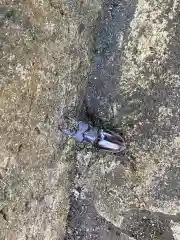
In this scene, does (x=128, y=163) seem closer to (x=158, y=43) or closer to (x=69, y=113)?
(x=69, y=113)

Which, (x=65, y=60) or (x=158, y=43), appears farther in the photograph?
(x=158, y=43)

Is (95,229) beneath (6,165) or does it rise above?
beneath

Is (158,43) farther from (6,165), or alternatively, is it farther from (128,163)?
(6,165)

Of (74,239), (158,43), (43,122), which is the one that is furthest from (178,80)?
(74,239)

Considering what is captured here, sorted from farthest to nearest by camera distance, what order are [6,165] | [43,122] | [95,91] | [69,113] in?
[95,91]
[69,113]
[43,122]
[6,165]

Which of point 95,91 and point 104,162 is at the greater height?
point 95,91

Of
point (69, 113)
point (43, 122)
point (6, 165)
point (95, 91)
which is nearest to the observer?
point (6, 165)

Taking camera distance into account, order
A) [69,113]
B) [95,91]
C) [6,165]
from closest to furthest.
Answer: [6,165]
[69,113]
[95,91]

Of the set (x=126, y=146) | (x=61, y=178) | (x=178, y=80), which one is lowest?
(x=61, y=178)

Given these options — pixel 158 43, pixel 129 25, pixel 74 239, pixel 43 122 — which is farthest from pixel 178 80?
pixel 74 239
